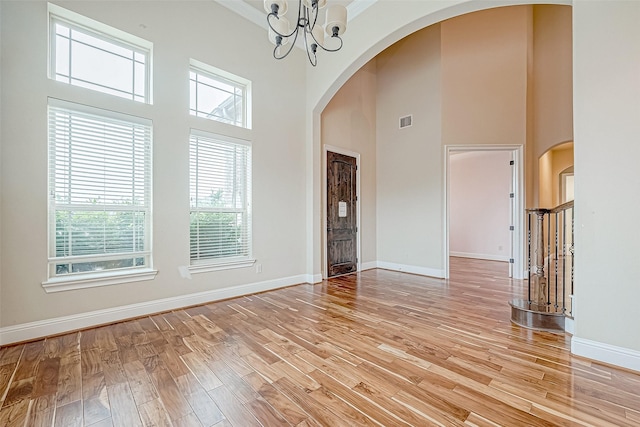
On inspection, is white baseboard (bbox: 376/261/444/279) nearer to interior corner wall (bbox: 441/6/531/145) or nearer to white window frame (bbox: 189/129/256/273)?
interior corner wall (bbox: 441/6/531/145)

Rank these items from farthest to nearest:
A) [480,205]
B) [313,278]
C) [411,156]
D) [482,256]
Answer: [480,205], [482,256], [411,156], [313,278]

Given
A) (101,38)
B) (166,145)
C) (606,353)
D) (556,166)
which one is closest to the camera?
(606,353)

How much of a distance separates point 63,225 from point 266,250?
2.31 meters

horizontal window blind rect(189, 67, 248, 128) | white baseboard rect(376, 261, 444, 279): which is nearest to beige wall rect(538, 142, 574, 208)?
white baseboard rect(376, 261, 444, 279)

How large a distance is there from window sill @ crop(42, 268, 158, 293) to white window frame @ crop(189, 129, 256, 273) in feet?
1.72

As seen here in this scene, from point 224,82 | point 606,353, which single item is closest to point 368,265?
point 606,353

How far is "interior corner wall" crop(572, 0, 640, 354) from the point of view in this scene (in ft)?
6.64

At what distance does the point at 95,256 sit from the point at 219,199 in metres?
1.46

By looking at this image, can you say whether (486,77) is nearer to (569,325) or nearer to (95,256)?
(569,325)

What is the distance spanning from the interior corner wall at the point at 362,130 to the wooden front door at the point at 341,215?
230 mm

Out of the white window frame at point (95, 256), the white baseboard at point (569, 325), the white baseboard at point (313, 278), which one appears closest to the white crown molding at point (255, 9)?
the white window frame at point (95, 256)

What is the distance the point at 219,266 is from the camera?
3721mm

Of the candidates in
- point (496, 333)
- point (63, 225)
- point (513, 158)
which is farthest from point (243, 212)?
point (513, 158)

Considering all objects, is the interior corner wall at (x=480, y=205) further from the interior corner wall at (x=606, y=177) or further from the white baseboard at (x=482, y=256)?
the interior corner wall at (x=606, y=177)
